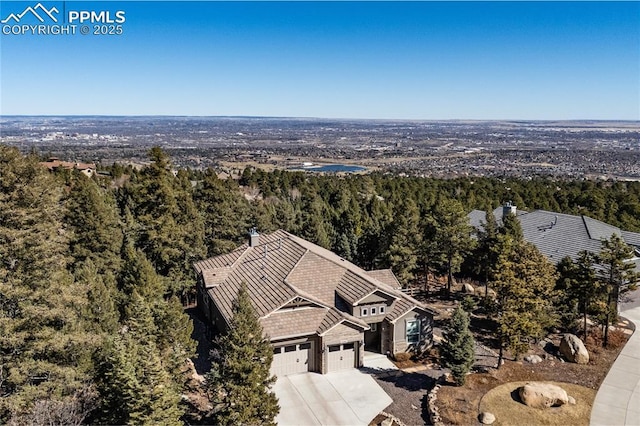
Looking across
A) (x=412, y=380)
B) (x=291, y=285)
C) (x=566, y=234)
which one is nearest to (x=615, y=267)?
(x=412, y=380)

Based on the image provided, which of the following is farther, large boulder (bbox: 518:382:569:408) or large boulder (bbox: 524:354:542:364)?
large boulder (bbox: 524:354:542:364)

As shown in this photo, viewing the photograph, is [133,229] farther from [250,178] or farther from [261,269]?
[250,178]

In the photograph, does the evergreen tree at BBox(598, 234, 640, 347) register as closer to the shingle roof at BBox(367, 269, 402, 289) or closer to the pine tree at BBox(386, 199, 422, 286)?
the shingle roof at BBox(367, 269, 402, 289)

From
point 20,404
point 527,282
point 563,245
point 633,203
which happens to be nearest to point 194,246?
point 20,404

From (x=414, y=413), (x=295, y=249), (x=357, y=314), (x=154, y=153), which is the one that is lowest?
(x=414, y=413)

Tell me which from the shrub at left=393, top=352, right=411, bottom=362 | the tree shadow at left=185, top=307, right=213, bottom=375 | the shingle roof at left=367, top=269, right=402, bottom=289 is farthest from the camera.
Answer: the shingle roof at left=367, top=269, right=402, bottom=289

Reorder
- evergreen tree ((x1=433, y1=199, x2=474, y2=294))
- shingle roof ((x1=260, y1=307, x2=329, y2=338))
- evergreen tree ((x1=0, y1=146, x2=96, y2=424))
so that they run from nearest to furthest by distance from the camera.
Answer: evergreen tree ((x1=0, y1=146, x2=96, y2=424)), shingle roof ((x1=260, y1=307, x2=329, y2=338)), evergreen tree ((x1=433, y1=199, x2=474, y2=294))

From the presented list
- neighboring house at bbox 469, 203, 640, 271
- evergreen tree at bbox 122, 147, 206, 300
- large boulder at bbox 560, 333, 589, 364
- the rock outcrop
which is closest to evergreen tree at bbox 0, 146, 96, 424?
evergreen tree at bbox 122, 147, 206, 300
